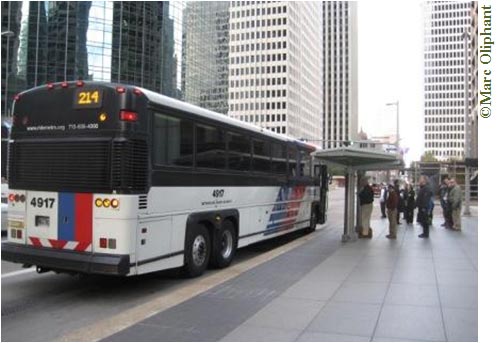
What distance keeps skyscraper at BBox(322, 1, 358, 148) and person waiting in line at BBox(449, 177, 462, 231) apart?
291 ft

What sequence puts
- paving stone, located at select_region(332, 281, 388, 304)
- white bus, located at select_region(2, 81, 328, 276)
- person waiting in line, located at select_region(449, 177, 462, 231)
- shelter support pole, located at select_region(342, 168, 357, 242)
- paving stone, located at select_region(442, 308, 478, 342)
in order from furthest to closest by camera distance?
1. person waiting in line, located at select_region(449, 177, 462, 231)
2. shelter support pole, located at select_region(342, 168, 357, 242)
3. white bus, located at select_region(2, 81, 328, 276)
4. paving stone, located at select_region(332, 281, 388, 304)
5. paving stone, located at select_region(442, 308, 478, 342)

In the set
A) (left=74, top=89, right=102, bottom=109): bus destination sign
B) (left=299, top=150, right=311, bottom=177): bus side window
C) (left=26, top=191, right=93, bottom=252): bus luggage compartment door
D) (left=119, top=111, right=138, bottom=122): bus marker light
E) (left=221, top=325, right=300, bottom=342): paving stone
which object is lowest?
(left=221, top=325, right=300, bottom=342): paving stone

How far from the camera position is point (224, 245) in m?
10.9

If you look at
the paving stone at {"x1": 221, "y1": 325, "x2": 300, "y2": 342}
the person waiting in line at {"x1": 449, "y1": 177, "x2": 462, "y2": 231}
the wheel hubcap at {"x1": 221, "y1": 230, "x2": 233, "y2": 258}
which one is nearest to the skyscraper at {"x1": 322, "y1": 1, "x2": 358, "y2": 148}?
the person waiting in line at {"x1": 449, "y1": 177, "x2": 462, "y2": 231}

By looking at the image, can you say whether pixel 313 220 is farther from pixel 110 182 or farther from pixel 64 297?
pixel 110 182

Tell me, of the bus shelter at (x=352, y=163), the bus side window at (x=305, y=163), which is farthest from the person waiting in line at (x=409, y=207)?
the bus side window at (x=305, y=163)

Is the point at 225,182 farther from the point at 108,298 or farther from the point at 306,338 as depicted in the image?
the point at 306,338

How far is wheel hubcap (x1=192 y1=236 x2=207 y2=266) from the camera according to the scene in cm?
966

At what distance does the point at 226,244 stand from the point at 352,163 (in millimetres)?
6199

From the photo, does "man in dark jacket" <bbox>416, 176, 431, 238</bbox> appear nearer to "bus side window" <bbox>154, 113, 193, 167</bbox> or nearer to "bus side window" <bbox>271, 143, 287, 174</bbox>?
"bus side window" <bbox>271, 143, 287, 174</bbox>

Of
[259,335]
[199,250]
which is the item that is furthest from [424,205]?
[259,335]

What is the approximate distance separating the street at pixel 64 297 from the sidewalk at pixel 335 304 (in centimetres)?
101

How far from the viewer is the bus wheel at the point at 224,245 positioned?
1042 centimetres

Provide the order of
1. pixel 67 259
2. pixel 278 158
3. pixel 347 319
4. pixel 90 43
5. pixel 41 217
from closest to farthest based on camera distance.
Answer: pixel 347 319 < pixel 67 259 < pixel 41 217 < pixel 278 158 < pixel 90 43
